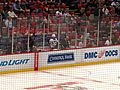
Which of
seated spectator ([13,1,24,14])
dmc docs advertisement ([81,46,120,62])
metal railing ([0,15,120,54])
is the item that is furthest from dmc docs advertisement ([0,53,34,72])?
seated spectator ([13,1,24,14])

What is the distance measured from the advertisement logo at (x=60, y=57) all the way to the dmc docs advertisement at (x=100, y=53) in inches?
25.8

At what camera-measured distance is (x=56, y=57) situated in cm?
1543

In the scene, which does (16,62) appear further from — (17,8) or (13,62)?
(17,8)

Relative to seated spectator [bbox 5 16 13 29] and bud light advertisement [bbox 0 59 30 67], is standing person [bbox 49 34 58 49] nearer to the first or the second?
bud light advertisement [bbox 0 59 30 67]

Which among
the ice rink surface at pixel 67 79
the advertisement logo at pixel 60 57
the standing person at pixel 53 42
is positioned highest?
the standing person at pixel 53 42

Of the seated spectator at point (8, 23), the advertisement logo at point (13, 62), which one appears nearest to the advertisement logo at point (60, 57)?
the advertisement logo at point (13, 62)

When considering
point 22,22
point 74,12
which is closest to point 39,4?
point 74,12

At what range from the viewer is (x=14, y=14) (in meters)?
16.4

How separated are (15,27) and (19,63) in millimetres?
1284

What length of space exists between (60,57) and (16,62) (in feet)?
6.35

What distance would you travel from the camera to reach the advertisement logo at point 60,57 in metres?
15.2

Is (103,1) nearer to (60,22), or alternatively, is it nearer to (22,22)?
(60,22)

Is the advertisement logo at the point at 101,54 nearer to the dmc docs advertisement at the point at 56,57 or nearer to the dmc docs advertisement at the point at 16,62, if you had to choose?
the dmc docs advertisement at the point at 56,57

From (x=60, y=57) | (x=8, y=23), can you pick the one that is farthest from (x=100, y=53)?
(x=8, y=23)
